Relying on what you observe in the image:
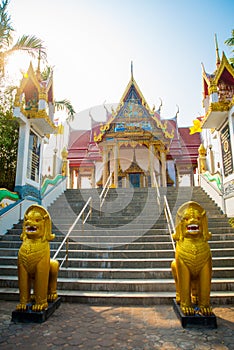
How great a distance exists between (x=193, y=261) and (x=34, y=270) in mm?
2053

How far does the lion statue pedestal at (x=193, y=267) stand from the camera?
9.86ft

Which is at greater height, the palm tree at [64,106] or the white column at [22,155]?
the palm tree at [64,106]

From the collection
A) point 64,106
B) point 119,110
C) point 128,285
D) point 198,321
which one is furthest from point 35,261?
point 119,110

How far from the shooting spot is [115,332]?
2881 millimetres

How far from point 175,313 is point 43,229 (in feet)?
7.05

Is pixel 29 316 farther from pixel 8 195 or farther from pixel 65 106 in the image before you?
pixel 65 106

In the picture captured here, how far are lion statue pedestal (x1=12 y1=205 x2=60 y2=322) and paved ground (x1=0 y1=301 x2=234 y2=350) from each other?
0.13 metres

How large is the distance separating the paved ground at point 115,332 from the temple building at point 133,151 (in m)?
8.99

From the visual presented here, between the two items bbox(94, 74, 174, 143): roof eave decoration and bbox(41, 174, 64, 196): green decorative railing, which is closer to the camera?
bbox(41, 174, 64, 196): green decorative railing

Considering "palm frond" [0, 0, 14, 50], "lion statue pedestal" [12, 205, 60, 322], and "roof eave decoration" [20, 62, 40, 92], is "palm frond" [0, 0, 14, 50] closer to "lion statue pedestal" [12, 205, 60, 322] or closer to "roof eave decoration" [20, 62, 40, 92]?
"roof eave decoration" [20, 62, 40, 92]

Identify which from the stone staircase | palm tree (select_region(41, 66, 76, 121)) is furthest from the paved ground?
palm tree (select_region(41, 66, 76, 121))

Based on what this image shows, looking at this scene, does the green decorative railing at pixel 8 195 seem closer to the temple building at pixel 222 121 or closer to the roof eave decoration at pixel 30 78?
the roof eave decoration at pixel 30 78

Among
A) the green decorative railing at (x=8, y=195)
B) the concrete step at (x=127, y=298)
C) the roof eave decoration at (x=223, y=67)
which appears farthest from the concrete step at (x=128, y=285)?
the roof eave decoration at (x=223, y=67)

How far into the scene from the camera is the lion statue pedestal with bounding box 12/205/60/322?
3.17 metres
